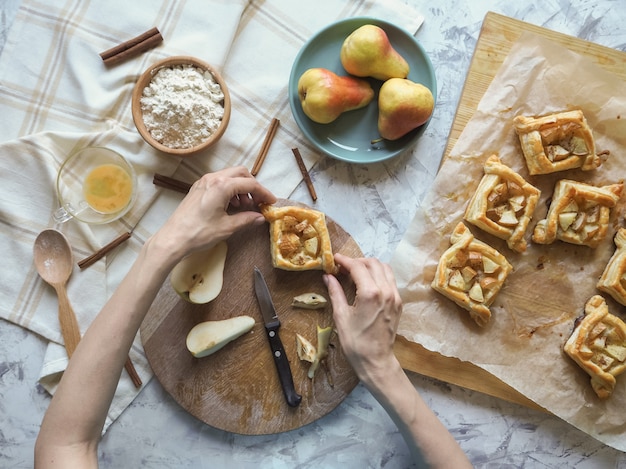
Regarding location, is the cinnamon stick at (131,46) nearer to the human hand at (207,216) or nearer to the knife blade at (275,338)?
the human hand at (207,216)

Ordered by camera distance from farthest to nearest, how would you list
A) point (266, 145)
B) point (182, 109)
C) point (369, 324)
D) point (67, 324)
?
1. point (266, 145)
2. point (67, 324)
3. point (182, 109)
4. point (369, 324)

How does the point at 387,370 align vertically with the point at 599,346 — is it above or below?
below

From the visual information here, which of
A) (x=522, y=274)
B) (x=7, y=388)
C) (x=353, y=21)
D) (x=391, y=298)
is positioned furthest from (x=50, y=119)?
(x=522, y=274)

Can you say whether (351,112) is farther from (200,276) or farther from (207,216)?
(200,276)

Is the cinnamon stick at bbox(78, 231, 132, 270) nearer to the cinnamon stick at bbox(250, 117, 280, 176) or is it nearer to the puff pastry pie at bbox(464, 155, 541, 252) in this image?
the cinnamon stick at bbox(250, 117, 280, 176)

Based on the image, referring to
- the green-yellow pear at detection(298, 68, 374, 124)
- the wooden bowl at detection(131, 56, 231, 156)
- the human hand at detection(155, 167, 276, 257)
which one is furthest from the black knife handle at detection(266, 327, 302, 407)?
the green-yellow pear at detection(298, 68, 374, 124)

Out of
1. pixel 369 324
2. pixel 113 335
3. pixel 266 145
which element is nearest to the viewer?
pixel 113 335

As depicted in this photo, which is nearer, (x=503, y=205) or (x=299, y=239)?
(x=299, y=239)

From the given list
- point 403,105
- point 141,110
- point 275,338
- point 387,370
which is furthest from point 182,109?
point 387,370
